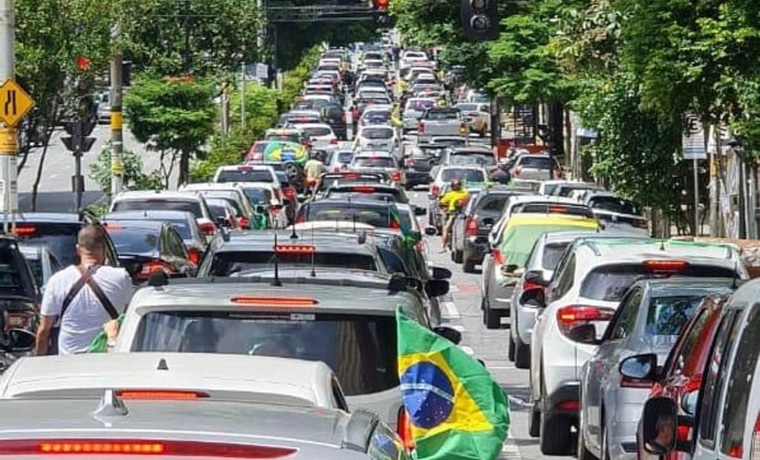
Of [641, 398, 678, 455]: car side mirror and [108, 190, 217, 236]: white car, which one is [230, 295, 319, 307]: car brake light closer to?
[641, 398, 678, 455]: car side mirror

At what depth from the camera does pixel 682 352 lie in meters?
10.1

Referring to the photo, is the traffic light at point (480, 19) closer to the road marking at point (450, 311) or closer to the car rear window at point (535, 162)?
the road marking at point (450, 311)

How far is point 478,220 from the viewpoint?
37.0 m

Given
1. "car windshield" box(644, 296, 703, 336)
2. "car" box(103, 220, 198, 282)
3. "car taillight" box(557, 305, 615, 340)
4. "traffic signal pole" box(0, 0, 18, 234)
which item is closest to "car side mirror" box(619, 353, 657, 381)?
"car windshield" box(644, 296, 703, 336)

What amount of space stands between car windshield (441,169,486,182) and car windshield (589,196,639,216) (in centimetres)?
1404

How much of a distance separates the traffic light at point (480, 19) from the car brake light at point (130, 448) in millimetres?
27138

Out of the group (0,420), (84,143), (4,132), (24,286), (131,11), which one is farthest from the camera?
(131,11)

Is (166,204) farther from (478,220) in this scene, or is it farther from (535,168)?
(535,168)

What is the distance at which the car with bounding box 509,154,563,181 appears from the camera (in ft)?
194

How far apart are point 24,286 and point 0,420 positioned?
12.8 meters

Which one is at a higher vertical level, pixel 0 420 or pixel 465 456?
pixel 0 420

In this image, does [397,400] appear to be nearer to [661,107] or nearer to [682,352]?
[682,352]

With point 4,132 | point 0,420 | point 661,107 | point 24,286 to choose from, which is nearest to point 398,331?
point 0,420

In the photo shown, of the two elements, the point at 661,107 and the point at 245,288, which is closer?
the point at 245,288
